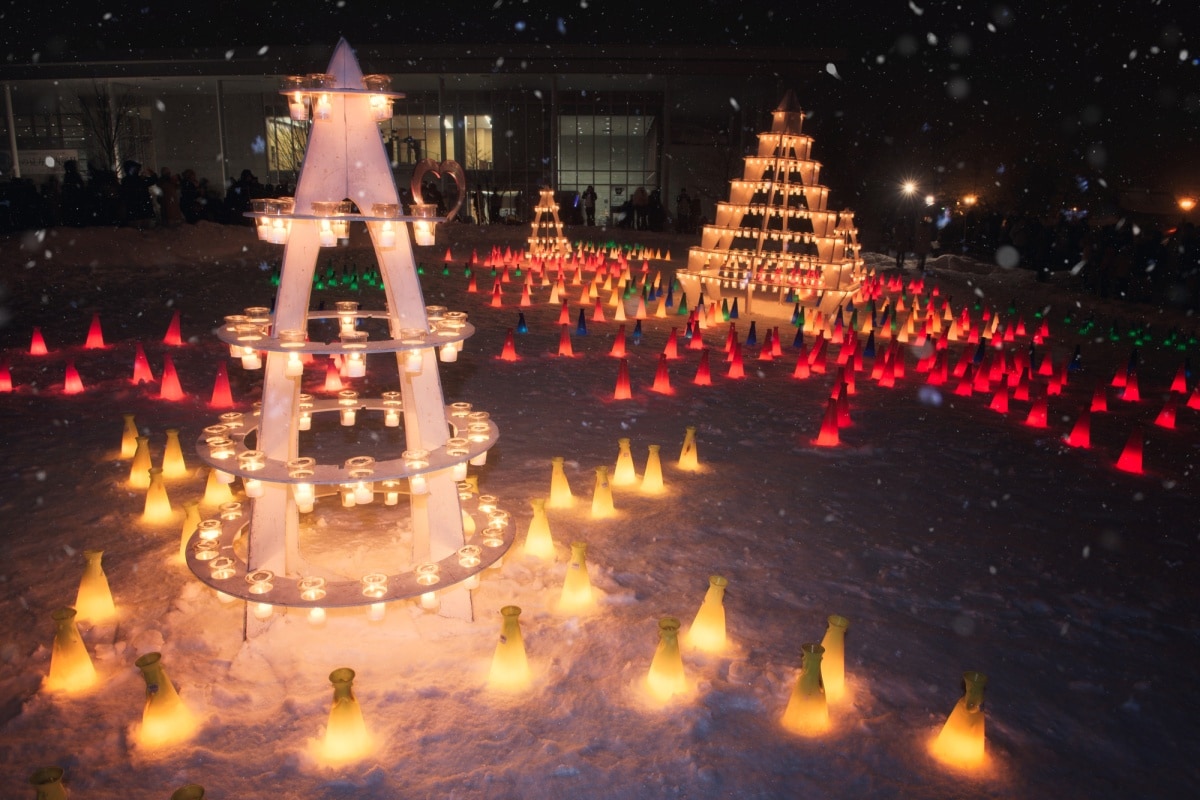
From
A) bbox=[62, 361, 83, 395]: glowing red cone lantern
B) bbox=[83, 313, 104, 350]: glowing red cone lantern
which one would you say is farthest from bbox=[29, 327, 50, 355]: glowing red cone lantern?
bbox=[62, 361, 83, 395]: glowing red cone lantern

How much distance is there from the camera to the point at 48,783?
275 centimetres

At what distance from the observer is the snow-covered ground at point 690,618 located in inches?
137

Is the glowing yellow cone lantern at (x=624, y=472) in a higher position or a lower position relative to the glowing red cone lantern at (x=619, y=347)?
lower

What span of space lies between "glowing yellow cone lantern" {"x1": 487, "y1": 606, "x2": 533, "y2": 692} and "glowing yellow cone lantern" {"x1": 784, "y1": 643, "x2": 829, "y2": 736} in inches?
53.8

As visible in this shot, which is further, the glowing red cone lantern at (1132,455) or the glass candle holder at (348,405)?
the glowing red cone lantern at (1132,455)

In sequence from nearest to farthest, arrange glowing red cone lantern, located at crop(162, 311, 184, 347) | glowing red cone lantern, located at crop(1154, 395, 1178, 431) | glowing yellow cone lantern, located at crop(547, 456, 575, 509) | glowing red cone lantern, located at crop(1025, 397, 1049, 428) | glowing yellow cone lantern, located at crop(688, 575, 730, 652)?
glowing yellow cone lantern, located at crop(688, 575, 730, 652) < glowing yellow cone lantern, located at crop(547, 456, 575, 509) < glowing red cone lantern, located at crop(1025, 397, 1049, 428) < glowing red cone lantern, located at crop(1154, 395, 1178, 431) < glowing red cone lantern, located at crop(162, 311, 184, 347)

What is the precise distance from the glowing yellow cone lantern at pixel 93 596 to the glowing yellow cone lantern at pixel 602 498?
3.30 metres

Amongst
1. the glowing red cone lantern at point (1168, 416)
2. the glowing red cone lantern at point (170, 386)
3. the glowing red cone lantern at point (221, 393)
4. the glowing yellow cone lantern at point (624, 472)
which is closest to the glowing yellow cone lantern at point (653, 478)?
the glowing yellow cone lantern at point (624, 472)

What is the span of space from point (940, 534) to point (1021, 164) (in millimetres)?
42631

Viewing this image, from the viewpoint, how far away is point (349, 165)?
4098mm

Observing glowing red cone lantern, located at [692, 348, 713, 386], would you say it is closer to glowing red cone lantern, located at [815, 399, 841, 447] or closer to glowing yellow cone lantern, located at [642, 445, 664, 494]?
glowing red cone lantern, located at [815, 399, 841, 447]

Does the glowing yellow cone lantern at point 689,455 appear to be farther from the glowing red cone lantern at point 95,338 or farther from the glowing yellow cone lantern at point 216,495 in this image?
the glowing red cone lantern at point 95,338

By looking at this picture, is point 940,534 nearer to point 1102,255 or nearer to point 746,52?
point 1102,255

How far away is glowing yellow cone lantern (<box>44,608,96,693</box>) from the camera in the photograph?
3.78 m
